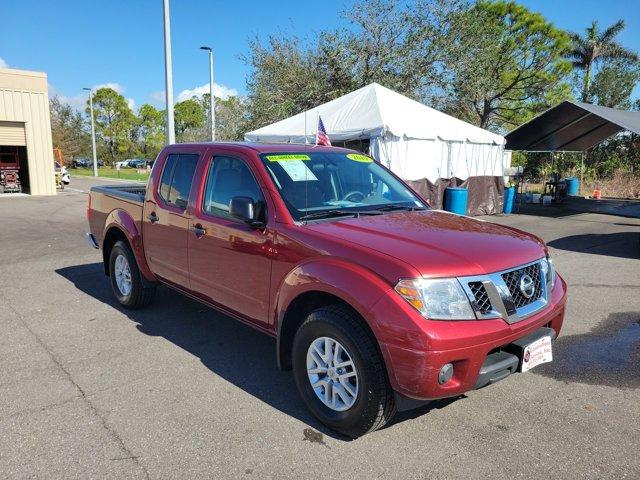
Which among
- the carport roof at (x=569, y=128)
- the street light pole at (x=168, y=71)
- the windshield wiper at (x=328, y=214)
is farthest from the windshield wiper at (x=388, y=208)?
the carport roof at (x=569, y=128)

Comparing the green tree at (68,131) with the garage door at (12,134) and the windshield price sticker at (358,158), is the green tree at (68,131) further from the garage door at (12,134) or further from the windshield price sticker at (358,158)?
the windshield price sticker at (358,158)

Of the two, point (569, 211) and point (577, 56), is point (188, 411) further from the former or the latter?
point (577, 56)

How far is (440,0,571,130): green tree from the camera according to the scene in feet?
84.5

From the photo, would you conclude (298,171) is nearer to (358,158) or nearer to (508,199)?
(358,158)

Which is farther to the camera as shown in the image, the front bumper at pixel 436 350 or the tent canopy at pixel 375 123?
the tent canopy at pixel 375 123

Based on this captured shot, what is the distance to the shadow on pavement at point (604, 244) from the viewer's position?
9523 millimetres

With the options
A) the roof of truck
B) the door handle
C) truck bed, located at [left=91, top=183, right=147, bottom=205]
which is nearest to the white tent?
truck bed, located at [left=91, top=183, right=147, bottom=205]

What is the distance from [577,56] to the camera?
37.3 metres

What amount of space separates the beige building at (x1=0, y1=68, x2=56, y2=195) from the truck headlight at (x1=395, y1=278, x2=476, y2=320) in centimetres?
2315

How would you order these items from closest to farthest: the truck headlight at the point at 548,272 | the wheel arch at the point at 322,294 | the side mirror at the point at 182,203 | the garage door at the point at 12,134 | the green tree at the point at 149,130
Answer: the wheel arch at the point at 322,294 < the truck headlight at the point at 548,272 < the side mirror at the point at 182,203 < the garage door at the point at 12,134 < the green tree at the point at 149,130

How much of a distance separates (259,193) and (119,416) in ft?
6.06

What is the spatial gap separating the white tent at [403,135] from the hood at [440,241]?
384 inches

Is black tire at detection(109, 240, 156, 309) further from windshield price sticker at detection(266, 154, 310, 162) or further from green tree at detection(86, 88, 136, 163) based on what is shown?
green tree at detection(86, 88, 136, 163)

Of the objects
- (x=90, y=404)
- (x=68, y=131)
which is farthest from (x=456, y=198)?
(x=68, y=131)
